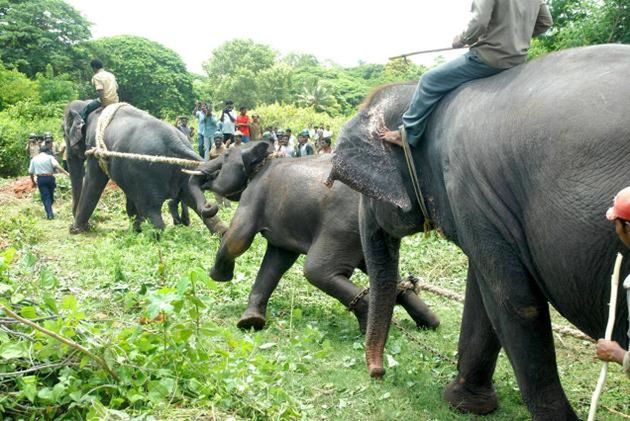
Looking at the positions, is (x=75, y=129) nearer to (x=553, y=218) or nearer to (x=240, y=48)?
(x=553, y=218)

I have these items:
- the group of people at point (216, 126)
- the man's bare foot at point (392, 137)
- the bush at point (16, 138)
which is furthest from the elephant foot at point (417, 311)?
the bush at point (16, 138)

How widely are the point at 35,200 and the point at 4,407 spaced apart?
12934mm

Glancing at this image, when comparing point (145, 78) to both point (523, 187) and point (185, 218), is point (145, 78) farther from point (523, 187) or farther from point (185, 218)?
point (523, 187)

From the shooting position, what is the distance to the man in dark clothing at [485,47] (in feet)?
13.1

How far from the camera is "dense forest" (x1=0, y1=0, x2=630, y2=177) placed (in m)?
14.6

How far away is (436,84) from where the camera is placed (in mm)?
4242

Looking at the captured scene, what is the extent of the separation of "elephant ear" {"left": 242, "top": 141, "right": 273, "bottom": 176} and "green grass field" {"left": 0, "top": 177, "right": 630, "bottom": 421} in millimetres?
1330

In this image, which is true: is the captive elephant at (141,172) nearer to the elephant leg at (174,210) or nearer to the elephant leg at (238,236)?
the elephant leg at (174,210)

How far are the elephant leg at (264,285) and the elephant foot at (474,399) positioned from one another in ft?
7.38

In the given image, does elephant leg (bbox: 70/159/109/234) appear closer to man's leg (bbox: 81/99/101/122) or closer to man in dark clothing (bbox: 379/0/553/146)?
man's leg (bbox: 81/99/101/122)

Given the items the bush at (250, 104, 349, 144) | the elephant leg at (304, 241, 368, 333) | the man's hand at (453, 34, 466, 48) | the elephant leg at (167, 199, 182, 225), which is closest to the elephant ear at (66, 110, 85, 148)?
the elephant leg at (167, 199, 182, 225)

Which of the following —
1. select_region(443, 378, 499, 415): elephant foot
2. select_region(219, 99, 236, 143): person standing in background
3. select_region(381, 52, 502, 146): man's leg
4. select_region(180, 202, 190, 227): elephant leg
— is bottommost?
select_region(219, 99, 236, 143): person standing in background

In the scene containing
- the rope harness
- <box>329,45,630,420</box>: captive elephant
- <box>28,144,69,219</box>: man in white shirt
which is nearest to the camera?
<box>329,45,630,420</box>: captive elephant

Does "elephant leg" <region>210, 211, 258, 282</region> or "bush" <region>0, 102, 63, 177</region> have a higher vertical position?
"elephant leg" <region>210, 211, 258, 282</region>
